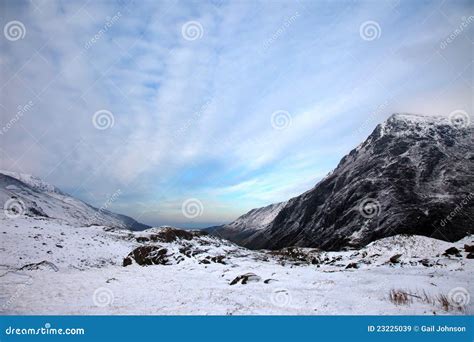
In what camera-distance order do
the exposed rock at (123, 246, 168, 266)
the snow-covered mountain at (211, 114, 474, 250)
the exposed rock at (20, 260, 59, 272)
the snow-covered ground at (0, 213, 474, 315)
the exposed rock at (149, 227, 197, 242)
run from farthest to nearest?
1. the snow-covered mountain at (211, 114, 474, 250)
2. the exposed rock at (149, 227, 197, 242)
3. the exposed rock at (123, 246, 168, 266)
4. the exposed rock at (20, 260, 59, 272)
5. the snow-covered ground at (0, 213, 474, 315)

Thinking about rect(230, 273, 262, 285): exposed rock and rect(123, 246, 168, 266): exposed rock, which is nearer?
rect(230, 273, 262, 285): exposed rock

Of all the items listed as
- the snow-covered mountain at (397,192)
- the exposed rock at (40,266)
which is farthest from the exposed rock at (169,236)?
the snow-covered mountain at (397,192)

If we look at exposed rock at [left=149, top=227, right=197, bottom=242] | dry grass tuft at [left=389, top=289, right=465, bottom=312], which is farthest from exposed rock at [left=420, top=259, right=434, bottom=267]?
exposed rock at [left=149, top=227, right=197, bottom=242]

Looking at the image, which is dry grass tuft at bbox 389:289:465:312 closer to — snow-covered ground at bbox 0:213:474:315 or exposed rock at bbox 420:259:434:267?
snow-covered ground at bbox 0:213:474:315

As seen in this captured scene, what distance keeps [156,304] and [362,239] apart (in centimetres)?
8845

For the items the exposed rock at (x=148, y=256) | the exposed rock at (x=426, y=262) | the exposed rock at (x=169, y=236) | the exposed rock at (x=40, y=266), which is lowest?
the exposed rock at (x=426, y=262)

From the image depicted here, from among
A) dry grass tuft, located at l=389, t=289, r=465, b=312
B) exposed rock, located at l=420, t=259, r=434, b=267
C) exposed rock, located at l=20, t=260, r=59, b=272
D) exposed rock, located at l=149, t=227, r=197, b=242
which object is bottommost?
exposed rock, located at l=420, t=259, r=434, b=267

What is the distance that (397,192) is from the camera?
9781cm

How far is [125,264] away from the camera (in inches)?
1017

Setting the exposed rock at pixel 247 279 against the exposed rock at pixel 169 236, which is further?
the exposed rock at pixel 169 236

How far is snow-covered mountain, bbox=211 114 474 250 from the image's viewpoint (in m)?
83.2

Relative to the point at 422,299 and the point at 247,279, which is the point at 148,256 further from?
the point at 422,299

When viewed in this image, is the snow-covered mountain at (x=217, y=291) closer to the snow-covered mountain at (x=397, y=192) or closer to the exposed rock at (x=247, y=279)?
the exposed rock at (x=247, y=279)

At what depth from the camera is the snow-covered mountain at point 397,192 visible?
83250mm
